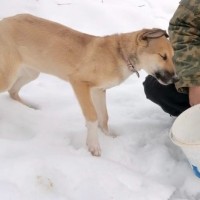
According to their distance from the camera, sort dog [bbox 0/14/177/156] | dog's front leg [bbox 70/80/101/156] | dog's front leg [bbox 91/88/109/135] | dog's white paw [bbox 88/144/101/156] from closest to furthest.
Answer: dog's white paw [bbox 88/144/101/156], dog's front leg [bbox 70/80/101/156], dog [bbox 0/14/177/156], dog's front leg [bbox 91/88/109/135]

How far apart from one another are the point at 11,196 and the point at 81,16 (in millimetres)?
3825

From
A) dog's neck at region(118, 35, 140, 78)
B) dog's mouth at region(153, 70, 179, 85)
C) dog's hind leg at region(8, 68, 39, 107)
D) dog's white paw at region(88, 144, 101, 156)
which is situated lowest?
dog's white paw at region(88, 144, 101, 156)

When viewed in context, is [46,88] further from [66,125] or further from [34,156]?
[34,156]

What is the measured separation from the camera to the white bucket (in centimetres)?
257

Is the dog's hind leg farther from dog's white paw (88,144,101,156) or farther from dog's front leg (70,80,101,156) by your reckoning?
dog's white paw (88,144,101,156)

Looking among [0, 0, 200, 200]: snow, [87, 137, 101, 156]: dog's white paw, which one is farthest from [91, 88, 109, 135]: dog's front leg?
[87, 137, 101, 156]: dog's white paw

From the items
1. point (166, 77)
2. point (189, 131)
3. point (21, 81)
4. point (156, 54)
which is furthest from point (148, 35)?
point (21, 81)

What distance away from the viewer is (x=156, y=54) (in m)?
3.47

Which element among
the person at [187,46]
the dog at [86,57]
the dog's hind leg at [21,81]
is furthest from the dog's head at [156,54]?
the dog's hind leg at [21,81]

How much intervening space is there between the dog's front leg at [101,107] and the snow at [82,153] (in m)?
0.10

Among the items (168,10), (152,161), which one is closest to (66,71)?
(152,161)

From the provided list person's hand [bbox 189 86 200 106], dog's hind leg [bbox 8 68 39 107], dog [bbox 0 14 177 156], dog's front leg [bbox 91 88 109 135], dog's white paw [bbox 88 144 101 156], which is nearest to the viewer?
person's hand [bbox 189 86 200 106]

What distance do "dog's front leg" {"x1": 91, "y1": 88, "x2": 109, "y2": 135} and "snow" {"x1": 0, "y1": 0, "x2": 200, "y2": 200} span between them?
100 mm

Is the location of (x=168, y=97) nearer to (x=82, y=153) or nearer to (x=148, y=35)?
(x=148, y=35)
